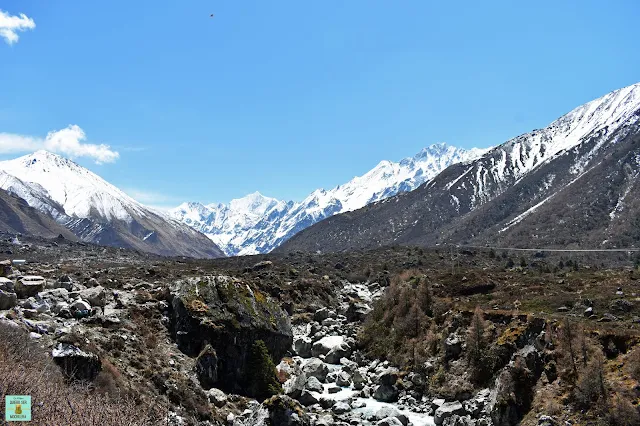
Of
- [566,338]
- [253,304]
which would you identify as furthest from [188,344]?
[566,338]

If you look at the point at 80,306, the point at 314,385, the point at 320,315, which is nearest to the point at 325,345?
the point at 314,385

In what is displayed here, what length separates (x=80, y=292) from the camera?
3400cm

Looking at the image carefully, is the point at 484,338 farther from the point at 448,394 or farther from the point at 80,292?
the point at 80,292

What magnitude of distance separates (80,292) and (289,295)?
33797 millimetres

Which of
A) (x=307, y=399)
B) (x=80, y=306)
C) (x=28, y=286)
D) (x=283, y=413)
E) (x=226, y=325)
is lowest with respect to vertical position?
(x=307, y=399)

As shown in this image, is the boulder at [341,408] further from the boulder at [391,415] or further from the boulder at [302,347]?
the boulder at [302,347]

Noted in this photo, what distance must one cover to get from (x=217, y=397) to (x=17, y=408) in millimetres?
19182

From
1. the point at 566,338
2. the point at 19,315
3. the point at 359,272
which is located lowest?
the point at 566,338

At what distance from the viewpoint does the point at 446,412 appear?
31.2 m

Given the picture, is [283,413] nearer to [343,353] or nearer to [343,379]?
[343,379]

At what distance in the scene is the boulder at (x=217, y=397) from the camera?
98.0ft

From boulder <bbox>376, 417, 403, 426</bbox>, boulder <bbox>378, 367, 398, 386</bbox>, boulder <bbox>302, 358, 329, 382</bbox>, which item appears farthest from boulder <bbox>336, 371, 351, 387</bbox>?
boulder <bbox>376, 417, 403, 426</bbox>

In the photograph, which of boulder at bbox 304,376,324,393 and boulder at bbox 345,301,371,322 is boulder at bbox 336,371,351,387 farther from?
boulder at bbox 345,301,371,322

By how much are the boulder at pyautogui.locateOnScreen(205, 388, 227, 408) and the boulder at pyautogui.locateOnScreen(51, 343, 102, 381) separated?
8.69 metres
